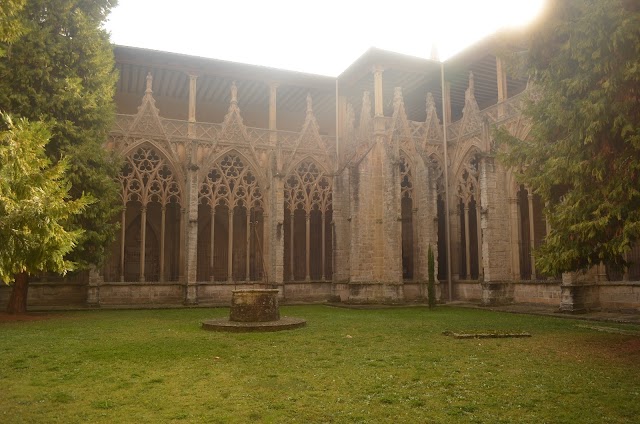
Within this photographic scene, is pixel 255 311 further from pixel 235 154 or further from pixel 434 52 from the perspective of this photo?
pixel 434 52

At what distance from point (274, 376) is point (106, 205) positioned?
1050 cm

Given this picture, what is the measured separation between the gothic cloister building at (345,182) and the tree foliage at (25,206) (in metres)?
11.1

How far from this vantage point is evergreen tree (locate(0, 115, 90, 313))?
6457mm

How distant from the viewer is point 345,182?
2214 centimetres

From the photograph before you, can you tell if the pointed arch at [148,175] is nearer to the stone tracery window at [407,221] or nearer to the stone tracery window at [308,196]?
the stone tracery window at [308,196]

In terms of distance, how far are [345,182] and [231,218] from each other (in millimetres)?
4971

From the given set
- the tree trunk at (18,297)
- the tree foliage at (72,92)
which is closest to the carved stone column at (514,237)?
the tree foliage at (72,92)

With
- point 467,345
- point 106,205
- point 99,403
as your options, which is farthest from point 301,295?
point 99,403

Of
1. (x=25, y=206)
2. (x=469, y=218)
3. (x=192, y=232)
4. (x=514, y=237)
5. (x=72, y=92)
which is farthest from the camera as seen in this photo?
(x=469, y=218)

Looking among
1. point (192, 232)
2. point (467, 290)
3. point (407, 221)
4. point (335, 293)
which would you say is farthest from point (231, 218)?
point (467, 290)

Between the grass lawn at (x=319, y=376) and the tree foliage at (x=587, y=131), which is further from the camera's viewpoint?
the tree foliage at (x=587, y=131)

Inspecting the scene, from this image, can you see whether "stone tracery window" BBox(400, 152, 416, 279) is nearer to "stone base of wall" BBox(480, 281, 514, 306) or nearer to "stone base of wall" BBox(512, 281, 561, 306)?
"stone base of wall" BBox(480, 281, 514, 306)

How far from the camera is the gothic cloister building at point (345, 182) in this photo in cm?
1933

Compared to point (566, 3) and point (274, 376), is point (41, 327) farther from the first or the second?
point (566, 3)
